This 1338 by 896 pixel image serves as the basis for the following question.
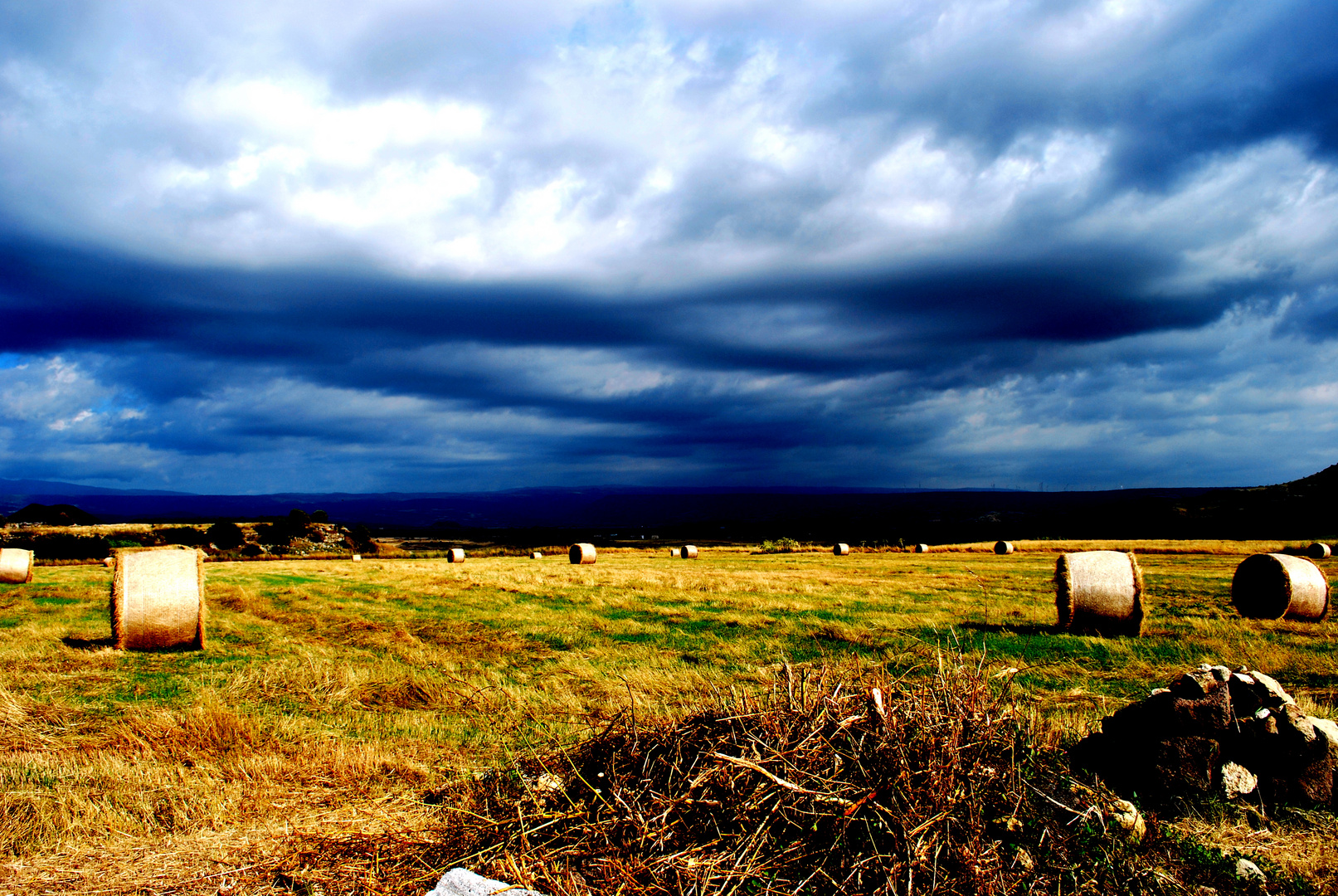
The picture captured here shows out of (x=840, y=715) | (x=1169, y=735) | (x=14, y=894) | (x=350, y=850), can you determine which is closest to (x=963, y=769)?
(x=840, y=715)

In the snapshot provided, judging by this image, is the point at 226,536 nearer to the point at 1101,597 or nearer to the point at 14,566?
the point at 14,566

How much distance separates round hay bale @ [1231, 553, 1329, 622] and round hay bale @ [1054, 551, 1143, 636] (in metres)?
4.49

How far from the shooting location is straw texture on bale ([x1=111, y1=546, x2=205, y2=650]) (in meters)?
13.8

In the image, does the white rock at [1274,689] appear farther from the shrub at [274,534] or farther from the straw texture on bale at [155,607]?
the shrub at [274,534]

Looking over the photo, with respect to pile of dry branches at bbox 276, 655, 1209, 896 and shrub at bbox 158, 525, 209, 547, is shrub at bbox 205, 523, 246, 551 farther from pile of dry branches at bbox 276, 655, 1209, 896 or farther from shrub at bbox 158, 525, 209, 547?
pile of dry branches at bbox 276, 655, 1209, 896

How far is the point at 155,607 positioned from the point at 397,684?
22.3 ft

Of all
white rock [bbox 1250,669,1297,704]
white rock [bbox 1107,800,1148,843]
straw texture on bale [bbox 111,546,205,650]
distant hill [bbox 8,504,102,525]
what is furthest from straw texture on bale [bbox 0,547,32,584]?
distant hill [bbox 8,504,102,525]

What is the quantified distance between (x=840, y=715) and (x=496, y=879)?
226 centimetres

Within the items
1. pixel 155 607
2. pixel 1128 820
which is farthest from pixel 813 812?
Answer: pixel 155 607

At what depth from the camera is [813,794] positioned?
13.7ft

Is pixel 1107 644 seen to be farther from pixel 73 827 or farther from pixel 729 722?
pixel 73 827

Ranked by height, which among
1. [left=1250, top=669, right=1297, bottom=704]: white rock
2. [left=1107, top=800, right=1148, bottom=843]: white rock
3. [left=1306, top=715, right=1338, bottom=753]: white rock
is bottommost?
[left=1107, top=800, right=1148, bottom=843]: white rock

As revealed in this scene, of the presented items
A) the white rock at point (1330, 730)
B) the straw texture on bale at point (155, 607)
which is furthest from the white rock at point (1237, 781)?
the straw texture on bale at point (155, 607)

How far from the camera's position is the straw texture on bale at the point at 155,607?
45.4ft
